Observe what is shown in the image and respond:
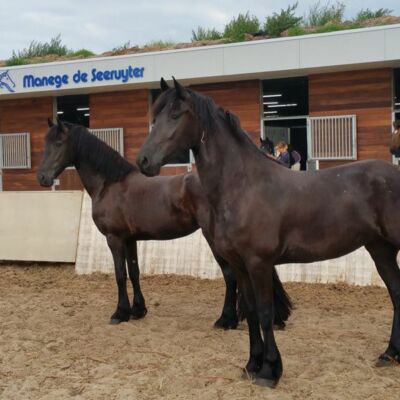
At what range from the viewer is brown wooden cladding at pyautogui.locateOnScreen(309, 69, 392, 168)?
1330 cm

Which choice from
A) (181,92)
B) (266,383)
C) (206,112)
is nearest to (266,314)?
(266,383)

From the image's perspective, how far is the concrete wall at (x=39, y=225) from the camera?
9555 mm

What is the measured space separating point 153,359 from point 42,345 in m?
1.18

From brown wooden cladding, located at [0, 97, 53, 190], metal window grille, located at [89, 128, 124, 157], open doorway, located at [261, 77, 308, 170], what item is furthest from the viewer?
brown wooden cladding, located at [0, 97, 53, 190]

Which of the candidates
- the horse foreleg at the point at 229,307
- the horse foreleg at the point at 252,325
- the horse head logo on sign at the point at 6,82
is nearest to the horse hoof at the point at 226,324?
the horse foreleg at the point at 229,307

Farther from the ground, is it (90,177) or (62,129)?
(62,129)

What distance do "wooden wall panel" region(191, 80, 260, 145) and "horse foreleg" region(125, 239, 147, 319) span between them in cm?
862

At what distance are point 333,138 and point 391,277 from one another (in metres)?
9.53

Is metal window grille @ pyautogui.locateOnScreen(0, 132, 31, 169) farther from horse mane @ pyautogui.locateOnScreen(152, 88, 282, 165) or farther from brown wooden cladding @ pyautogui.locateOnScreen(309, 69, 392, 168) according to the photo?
horse mane @ pyautogui.locateOnScreen(152, 88, 282, 165)

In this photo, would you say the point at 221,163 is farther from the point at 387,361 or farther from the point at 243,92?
the point at 243,92

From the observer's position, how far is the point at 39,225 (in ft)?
32.1

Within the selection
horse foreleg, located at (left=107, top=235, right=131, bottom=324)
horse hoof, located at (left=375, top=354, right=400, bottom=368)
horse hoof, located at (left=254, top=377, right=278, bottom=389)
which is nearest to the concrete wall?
horse foreleg, located at (left=107, top=235, right=131, bottom=324)

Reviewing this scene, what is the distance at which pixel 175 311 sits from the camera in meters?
6.73

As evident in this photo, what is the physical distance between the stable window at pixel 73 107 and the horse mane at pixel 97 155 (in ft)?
36.6
